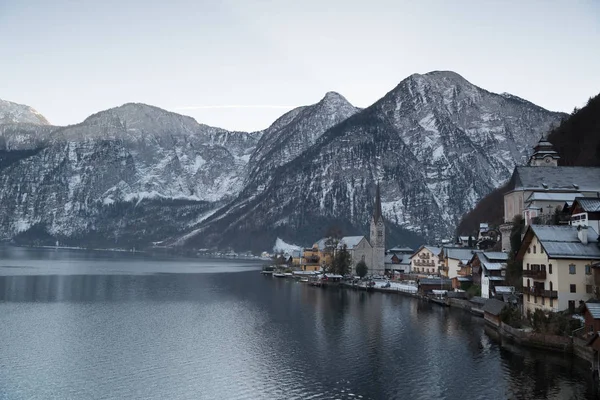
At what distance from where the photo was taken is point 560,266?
48625 mm

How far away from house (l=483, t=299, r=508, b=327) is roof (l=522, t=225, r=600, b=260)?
1051 cm

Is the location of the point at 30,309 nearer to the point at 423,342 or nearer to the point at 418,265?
the point at 423,342

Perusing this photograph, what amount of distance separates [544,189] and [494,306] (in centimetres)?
2410

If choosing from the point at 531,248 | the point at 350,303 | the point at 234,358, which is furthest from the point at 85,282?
the point at 531,248

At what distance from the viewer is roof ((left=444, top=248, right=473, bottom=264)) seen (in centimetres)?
9468

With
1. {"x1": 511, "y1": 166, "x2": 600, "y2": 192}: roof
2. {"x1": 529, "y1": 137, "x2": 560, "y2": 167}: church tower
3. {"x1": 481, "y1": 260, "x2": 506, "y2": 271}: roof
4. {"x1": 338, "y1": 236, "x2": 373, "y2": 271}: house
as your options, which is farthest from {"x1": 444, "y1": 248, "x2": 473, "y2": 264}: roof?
{"x1": 338, "y1": 236, "x2": 373, "y2": 271}: house

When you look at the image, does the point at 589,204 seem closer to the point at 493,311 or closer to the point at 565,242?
the point at 565,242

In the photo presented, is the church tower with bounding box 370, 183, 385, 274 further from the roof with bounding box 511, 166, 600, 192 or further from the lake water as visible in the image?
the roof with bounding box 511, 166, 600, 192

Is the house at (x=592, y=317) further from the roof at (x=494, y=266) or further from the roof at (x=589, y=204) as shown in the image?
the roof at (x=494, y=266)

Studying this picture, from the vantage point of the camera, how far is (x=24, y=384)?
1469 inches

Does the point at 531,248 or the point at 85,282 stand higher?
the point at 531,248

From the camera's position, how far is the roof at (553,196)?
74062mm

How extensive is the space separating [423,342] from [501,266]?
25251mm

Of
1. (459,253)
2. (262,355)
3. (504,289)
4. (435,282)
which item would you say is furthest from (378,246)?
(262,355)
